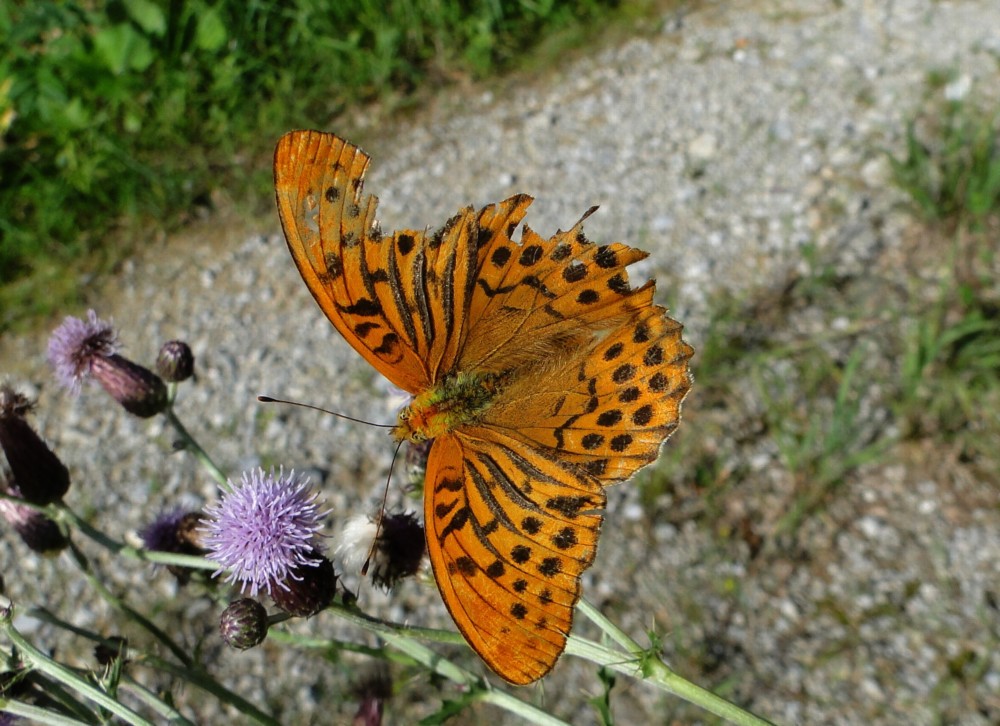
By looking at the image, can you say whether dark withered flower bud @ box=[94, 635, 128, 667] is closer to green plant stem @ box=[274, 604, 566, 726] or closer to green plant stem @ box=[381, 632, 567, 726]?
green plant stem @ box=[274, 604, 566, 726]

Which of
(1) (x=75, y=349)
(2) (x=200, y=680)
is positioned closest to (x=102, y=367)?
(1) (x=75, y=349)

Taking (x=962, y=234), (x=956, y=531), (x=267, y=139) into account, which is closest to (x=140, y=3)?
(x=267, y=139)

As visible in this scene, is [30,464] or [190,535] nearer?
[30,464]

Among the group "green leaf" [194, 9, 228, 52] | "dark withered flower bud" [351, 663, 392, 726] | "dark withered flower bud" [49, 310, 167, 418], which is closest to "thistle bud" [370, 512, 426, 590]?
"dark withered flower bud" [351, 663, 392, 726]

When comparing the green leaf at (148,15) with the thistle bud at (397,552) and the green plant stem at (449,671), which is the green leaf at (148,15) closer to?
the thistle bud at (397,552)

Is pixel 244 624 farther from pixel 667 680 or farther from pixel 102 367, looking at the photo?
pixel 102 367

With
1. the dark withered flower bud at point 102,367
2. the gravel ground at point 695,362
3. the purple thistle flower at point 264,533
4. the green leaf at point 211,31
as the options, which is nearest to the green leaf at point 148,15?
the green leaf at point 211,31
